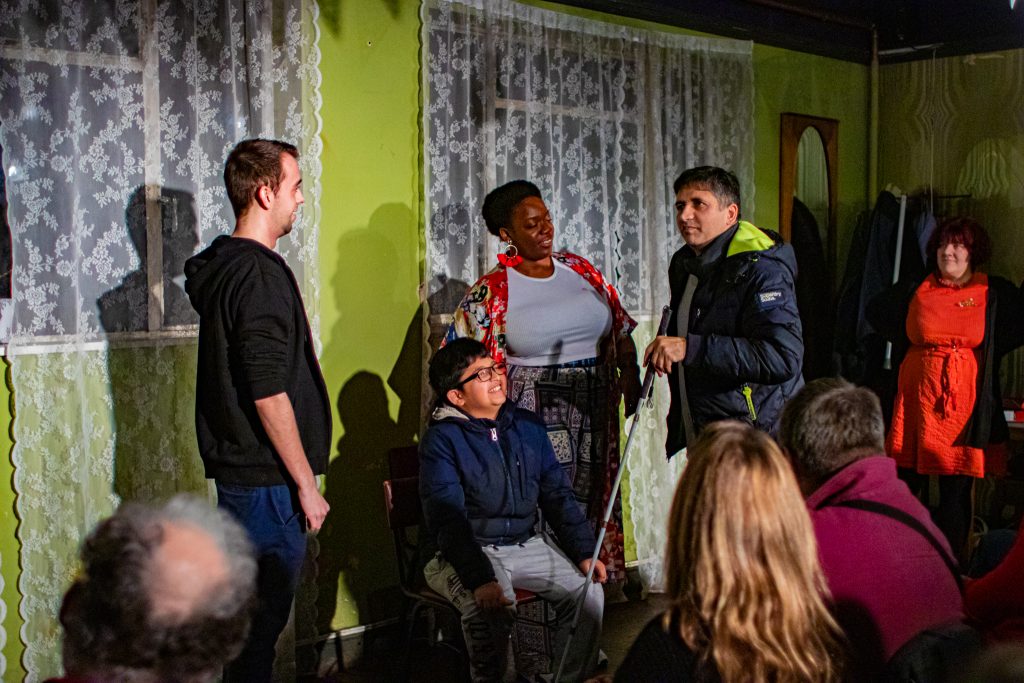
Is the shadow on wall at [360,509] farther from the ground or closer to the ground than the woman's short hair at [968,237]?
closer to the ground

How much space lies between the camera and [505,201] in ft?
10.9

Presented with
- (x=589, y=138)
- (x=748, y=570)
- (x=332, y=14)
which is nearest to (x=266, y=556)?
(x=748, y=570)

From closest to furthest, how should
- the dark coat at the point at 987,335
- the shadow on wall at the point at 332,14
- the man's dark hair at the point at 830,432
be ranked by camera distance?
the man's dark hair at the point at 830,432 < the shadow on wall at the point at 332,14 < the dark coat at the point at 987,335

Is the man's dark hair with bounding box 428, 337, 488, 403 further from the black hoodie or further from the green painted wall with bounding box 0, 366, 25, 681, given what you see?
the green painted wall with bounding box 0, 366, 25, 681

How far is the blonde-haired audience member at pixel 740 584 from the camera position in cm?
141

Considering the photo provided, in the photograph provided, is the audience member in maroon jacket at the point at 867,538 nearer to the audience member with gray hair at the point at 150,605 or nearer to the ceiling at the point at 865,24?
the audience member with gray hair at the point at 150,605

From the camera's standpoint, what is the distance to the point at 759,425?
2852mm

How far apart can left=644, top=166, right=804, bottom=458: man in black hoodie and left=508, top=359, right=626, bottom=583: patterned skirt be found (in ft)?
1.09

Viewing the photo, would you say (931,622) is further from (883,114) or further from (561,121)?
(883,114)

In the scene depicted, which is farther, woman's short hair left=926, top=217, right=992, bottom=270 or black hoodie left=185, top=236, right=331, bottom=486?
woman's short hair left=926, top=217, right=992, bottom=270

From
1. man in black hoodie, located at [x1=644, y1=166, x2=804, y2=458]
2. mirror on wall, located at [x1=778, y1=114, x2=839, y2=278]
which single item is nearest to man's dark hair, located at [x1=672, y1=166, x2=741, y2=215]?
man in black hoodie, located at [x1=644, y1=166, x2=804, y2=458]

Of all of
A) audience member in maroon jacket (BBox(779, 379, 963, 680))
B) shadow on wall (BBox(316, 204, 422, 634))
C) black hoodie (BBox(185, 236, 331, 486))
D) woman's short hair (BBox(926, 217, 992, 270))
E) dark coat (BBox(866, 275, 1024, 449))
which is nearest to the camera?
audience member in maroon jacket (BBox(779, 379, 963, 680))

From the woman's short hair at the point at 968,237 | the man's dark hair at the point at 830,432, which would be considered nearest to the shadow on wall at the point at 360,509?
the man's dark hair at the point at 830,432

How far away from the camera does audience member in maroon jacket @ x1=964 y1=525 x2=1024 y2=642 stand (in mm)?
1799
